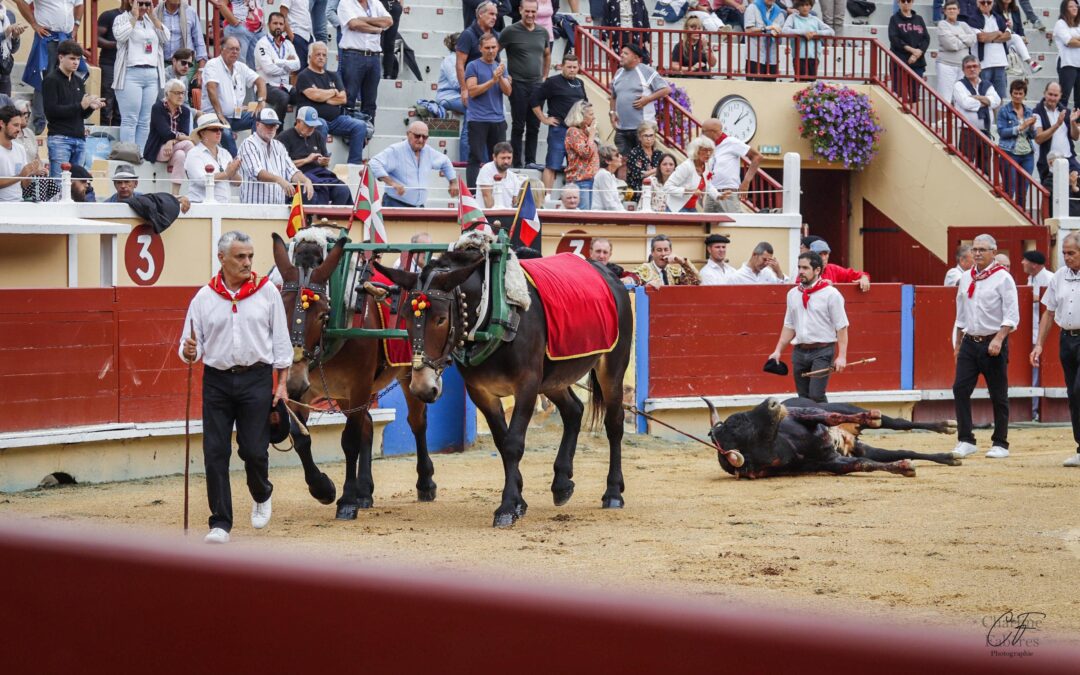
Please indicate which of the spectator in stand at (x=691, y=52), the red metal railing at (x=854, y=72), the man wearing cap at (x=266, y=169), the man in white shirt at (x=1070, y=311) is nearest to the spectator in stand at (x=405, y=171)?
the man wearing cap at (x=266, y=169)

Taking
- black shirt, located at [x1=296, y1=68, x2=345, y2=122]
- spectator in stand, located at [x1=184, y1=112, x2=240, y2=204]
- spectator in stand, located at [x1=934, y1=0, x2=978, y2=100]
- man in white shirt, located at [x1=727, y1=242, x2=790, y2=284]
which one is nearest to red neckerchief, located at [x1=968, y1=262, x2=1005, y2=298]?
man in white shirt, located at [x1=727, y1=242, x2=790, y2=284]

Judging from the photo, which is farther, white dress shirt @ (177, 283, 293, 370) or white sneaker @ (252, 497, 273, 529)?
white sneaker @ (252, 497, 273, 529)

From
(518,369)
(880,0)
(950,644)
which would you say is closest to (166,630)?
(950,644)

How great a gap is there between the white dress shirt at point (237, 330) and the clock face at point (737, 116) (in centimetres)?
1388

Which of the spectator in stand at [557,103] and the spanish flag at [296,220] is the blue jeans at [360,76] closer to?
the spectator in stand at [557,103]

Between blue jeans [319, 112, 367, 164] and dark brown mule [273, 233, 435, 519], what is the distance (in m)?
6.86

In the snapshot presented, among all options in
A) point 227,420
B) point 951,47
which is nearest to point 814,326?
point 227,420

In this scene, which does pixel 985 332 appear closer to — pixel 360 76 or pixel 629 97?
pixel 629 97

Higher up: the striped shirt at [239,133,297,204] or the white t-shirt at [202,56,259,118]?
the white t-shirt at [202,56,259,118]

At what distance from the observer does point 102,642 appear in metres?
1.58

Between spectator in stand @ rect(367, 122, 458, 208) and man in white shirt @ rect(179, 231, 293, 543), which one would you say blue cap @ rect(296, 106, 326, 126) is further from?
man in white shirt @ rect(179, 231, 293, 543)

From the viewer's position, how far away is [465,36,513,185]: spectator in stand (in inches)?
648

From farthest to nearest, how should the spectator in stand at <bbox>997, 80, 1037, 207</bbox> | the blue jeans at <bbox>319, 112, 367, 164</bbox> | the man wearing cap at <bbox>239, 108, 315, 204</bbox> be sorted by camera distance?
the spectator in stand at <bbox>997, 80, 1037, 207</bbox>
the blue jeans at <bbox>319, 112, 367, 164</bbox>
the man wearing cap at <bbox>239, 108, 315, 204</bbox>

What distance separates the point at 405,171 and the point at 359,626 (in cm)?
1390
